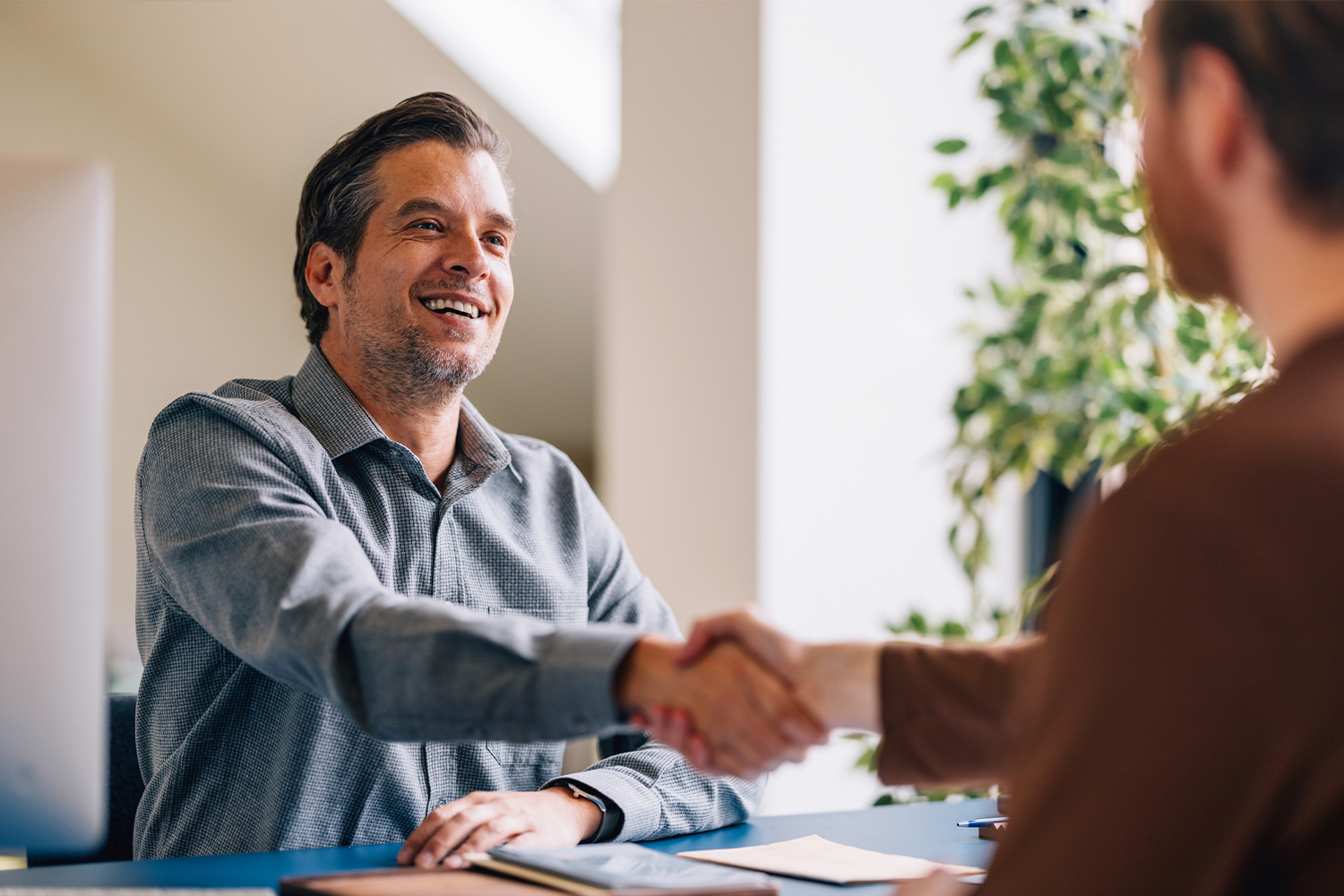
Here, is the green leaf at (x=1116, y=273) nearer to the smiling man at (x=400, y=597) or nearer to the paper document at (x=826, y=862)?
the smiling man at (x=400, y=597)

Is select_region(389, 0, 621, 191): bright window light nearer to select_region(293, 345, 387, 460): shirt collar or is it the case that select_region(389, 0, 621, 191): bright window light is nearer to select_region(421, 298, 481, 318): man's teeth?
select_region(421, 298, 481, 318): man's teeth

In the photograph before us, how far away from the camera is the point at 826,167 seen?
114 inches

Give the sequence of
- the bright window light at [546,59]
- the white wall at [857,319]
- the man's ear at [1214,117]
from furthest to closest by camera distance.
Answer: the bright window light at [546,59]
the white wall at [857,319]
the man's ear at [1214,117]

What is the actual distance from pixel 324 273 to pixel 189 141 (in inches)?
51.3

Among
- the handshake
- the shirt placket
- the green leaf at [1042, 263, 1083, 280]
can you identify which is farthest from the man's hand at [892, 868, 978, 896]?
the green leaf at [1042, 263, 1083, 280]

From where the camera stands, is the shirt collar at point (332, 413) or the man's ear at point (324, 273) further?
the man's ear at point (324, 273)

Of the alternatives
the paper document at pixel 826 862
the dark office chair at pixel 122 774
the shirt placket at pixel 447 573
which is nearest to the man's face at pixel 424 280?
the shirt placket at pixel 447 573

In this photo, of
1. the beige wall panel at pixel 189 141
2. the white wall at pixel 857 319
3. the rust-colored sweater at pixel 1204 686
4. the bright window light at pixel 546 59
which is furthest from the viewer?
the bright window light at pixel 546 59

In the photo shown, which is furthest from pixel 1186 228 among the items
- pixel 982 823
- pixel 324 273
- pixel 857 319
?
pixel 857 319

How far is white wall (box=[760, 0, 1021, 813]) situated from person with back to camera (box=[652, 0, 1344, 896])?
2.01m

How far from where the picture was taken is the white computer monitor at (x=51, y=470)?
789mm

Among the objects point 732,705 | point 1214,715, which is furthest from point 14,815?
point 1214,715

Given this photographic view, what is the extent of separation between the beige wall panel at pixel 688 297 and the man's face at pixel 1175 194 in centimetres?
196

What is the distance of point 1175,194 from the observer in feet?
2.55
